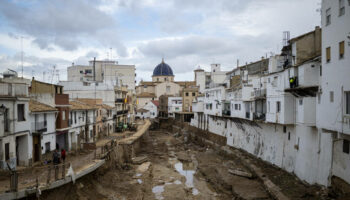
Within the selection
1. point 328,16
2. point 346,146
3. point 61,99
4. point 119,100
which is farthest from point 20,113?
point 119,100

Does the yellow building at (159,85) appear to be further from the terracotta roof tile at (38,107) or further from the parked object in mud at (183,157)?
the terracotta roof tile at (38,107)

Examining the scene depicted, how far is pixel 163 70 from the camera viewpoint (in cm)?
12369

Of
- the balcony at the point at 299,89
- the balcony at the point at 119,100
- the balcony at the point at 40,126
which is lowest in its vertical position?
the balcony at the point at 40,126

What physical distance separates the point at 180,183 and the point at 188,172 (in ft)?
18.8

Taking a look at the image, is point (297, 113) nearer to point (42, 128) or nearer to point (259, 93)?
point (259, 93)

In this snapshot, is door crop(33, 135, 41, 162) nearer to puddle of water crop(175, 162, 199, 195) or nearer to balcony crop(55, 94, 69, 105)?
balcony crop(55, 94, 69, 105)

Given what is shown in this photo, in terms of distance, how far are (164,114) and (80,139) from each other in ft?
192

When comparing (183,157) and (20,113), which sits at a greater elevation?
(20,113)

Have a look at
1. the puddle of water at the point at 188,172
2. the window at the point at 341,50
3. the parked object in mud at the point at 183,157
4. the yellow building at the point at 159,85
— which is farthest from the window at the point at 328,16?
the yellow building at the point at 159,85

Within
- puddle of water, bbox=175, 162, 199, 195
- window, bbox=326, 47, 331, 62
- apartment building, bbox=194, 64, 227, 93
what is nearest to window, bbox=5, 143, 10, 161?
puddle of water, bbox=175, 162, 199, 195

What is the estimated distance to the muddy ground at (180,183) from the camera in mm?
22328

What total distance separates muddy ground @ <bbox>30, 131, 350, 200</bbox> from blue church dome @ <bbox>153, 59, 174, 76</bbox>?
271ft

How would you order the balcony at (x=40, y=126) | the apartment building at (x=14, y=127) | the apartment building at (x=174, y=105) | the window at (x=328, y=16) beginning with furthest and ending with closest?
the apartment building at (x=174, y=105), the balcony at (x=40, y=126), the apartment building at (x=14, y=127), the window at (x=328, y=16)

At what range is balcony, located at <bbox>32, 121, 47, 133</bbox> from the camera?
25328mm
